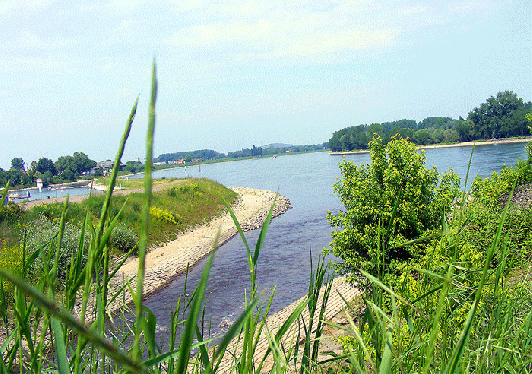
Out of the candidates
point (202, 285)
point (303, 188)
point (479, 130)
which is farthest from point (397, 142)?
point (479, 130)

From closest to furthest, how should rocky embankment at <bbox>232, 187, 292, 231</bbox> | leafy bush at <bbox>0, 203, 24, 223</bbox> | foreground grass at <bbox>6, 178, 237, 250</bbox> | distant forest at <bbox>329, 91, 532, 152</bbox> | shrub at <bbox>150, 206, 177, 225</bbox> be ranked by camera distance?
1. leafy bush at <bbox>0, 203, 24, 223</bbox>
2. foreground grass at <bbox>6, 178, 237, 250</bbox>
3. shrub at <bbox>150, 206, 177, 225</bbox>
4. rocky embankment at <bbox>232, 187, 292, 231</bbox>
5. distant forest at <bbox>329, 91, 532, 152</bbox>

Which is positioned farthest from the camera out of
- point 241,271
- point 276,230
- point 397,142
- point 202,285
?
point 276,230

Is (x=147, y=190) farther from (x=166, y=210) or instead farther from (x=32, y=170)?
(x=166, y=210)

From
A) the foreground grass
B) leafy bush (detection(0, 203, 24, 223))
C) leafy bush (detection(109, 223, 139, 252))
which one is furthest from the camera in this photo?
the foreground grass

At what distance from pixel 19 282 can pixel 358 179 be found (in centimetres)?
1133

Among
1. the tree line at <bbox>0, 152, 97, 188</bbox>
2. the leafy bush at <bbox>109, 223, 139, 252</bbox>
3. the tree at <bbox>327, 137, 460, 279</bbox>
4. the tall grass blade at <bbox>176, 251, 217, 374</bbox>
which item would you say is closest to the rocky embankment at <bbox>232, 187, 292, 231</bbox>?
the leafy bush at <bbox>109, 223, 139, 252</bbox>

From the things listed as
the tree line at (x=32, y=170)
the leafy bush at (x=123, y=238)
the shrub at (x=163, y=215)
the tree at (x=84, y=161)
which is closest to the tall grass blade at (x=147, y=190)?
the tree line at (x=32, y=170)

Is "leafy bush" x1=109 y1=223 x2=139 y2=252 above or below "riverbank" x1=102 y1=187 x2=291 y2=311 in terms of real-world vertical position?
above

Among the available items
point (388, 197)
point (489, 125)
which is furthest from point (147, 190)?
point (489, 125)

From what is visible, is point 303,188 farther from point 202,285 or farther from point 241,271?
point 202,285

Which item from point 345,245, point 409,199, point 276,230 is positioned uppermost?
point 409,199

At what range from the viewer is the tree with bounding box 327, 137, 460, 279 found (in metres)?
10.3

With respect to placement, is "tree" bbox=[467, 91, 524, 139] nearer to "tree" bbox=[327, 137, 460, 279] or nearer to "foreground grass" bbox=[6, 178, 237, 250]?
"foreground grass" bbox=[6, 178, 237, 250]

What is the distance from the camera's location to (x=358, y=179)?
37.0 feet
